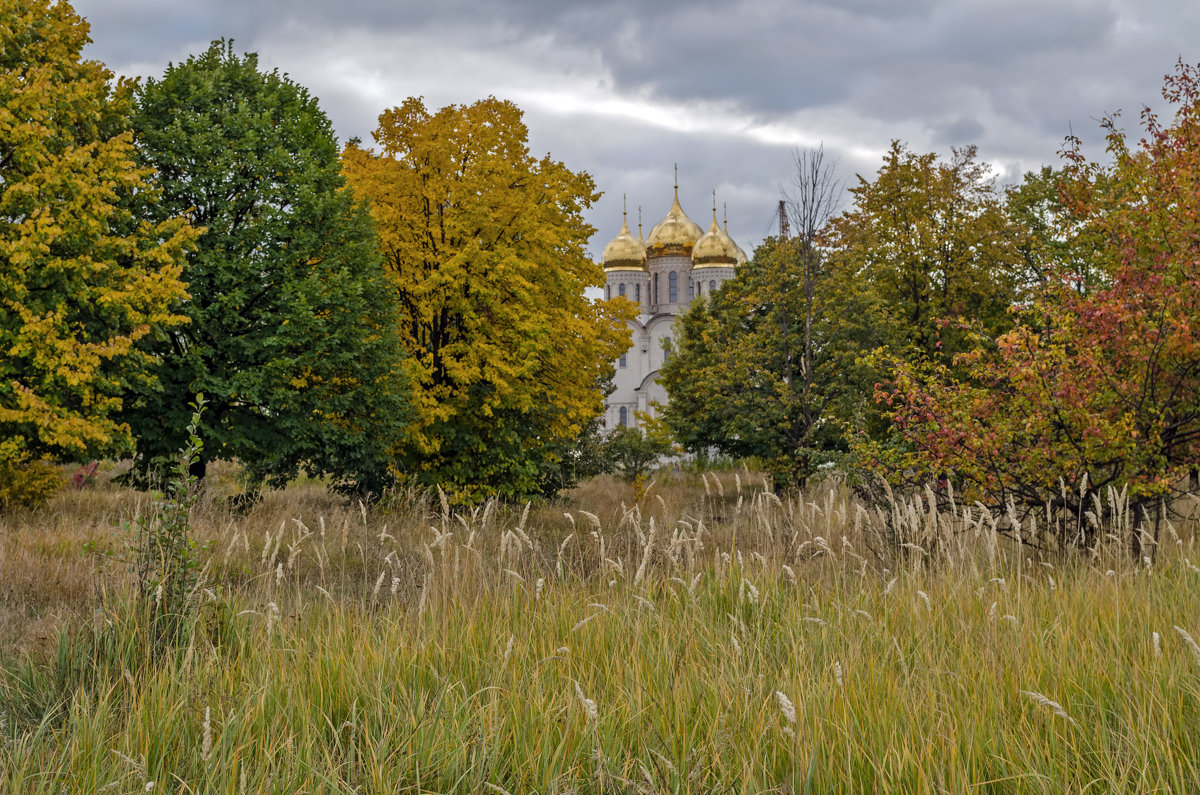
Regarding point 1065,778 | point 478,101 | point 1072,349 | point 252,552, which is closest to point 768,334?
point 478,101

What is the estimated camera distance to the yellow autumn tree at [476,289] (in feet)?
60.8

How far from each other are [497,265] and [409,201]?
3.14 metres

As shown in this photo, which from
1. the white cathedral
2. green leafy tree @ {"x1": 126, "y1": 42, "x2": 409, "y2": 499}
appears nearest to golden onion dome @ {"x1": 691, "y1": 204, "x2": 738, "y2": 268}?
the white cathedral

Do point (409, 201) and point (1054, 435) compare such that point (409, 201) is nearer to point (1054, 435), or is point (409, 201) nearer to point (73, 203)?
point (73, 203)

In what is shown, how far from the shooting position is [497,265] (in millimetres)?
18000

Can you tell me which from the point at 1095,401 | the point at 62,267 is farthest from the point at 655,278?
the point at 1095,401

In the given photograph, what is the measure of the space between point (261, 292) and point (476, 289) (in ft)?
14.3

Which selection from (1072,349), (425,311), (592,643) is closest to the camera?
(592,643)

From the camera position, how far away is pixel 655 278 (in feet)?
249

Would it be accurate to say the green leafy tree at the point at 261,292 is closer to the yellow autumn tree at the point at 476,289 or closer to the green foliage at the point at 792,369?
the yellow autumn tree at the point at 476,289

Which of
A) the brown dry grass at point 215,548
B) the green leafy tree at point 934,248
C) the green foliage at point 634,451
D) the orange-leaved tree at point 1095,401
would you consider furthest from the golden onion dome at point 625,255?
the orange-leaved tree at point 1095,401

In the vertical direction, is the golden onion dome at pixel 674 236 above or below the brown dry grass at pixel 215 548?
above

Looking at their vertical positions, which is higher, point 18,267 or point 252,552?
→ point 18,267

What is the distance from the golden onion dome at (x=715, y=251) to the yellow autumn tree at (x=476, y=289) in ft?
167
